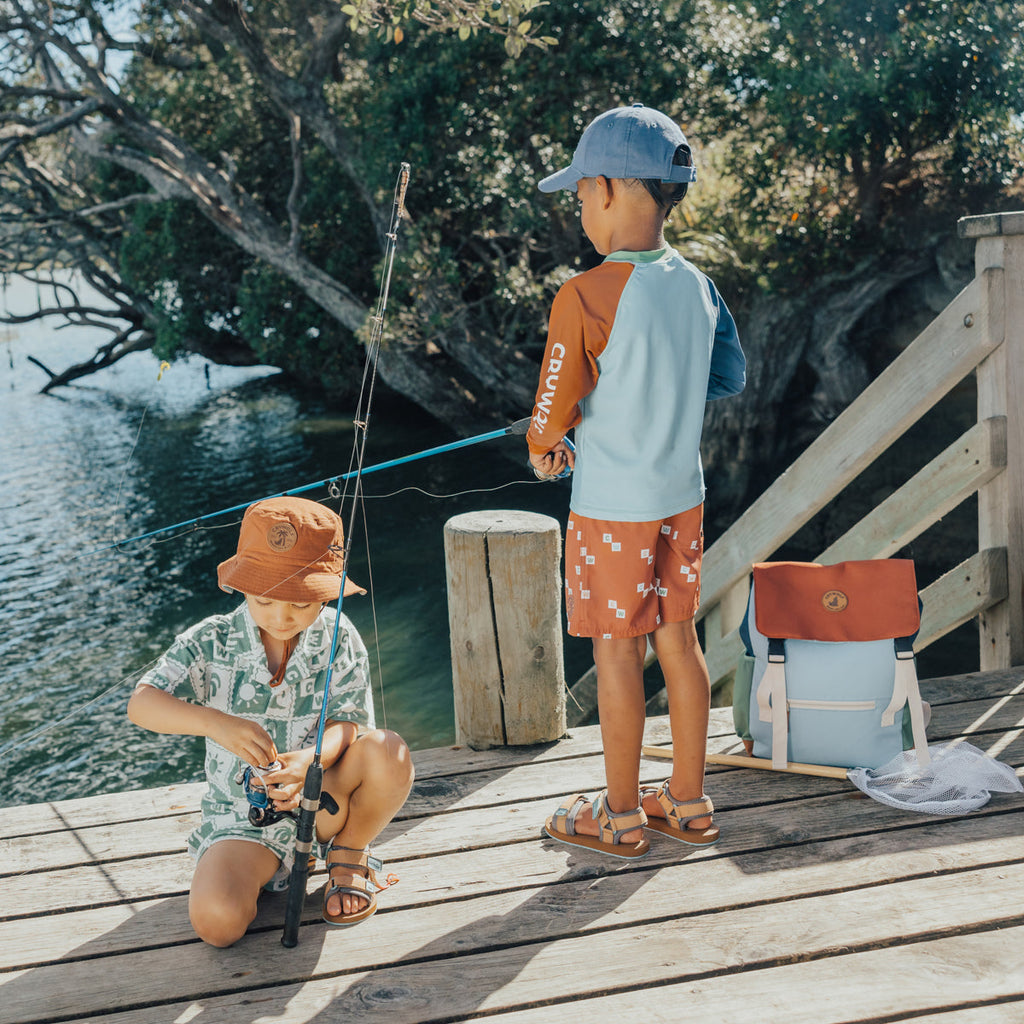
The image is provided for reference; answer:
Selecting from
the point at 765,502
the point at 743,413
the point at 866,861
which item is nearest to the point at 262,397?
the point at 743,413

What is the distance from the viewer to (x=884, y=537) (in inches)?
129

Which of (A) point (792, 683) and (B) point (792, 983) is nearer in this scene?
(B) point (792, 983)

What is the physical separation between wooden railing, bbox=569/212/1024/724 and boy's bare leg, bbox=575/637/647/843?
3.55 ft

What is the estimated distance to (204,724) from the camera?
205 cm

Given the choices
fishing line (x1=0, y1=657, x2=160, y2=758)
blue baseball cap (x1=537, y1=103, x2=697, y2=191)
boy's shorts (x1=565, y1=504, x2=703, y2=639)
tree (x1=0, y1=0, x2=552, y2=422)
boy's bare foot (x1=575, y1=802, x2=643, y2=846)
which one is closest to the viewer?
blue baseball cap (x1=537, y1=103, x2=697, y2=191)

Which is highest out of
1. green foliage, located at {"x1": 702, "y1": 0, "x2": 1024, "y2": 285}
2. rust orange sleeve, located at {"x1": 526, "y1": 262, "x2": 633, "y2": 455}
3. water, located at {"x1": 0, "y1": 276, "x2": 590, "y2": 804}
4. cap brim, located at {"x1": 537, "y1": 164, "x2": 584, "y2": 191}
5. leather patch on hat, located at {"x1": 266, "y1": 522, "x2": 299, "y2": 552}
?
green foliage, located at {"x1": 702, "y1": 0, "x2": 1024, "y2": 285}

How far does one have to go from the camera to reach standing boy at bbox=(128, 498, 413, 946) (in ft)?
6.95

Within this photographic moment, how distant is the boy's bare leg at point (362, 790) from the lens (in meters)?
2.23

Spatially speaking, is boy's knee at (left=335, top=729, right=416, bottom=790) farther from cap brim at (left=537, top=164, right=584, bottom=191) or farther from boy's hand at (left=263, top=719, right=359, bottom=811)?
cap brim at (left=537, top=164, right=584, bottom=191)

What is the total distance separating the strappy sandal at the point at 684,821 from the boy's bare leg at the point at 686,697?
0.05ft

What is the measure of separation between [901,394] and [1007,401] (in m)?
0.33

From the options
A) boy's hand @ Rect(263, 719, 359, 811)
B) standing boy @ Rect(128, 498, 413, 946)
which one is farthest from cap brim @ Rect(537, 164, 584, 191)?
boy's hand @ Rect(263, 719, 359, 811)

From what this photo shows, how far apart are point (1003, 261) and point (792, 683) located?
1.33 meters

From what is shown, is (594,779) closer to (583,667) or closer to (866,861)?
(866,861)
